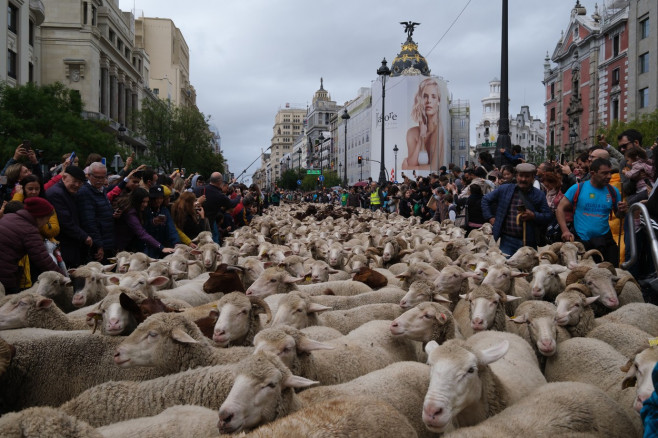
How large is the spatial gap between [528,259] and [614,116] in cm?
4888

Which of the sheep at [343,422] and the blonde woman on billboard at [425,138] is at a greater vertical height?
the blonde woman on billboard at [425,138]

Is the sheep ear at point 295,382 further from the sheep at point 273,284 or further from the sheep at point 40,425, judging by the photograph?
the sheep at point 273,284

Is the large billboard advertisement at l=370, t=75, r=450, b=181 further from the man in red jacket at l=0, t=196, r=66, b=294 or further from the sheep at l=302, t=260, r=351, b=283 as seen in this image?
the man in red jacket at l=0, t=196, r=66, b=294

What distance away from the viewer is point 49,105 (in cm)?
2748

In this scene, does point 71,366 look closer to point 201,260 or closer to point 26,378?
point 26,378

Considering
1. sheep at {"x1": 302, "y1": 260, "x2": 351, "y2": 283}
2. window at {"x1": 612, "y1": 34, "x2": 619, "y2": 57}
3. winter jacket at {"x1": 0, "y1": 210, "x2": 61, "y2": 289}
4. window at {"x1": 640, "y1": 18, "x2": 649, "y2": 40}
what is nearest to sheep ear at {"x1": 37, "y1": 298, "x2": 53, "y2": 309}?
winter jacket at {"x1": 0, "y1": 210, "x2": 61, "y2": 289}

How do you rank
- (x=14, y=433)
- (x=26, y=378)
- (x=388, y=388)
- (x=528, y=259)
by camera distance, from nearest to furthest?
(x=14, y=433) → (x=388, y=388) → (x=26, y=378) → (x=528, y=259)

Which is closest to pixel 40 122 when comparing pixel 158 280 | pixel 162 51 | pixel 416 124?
pixel 158 280

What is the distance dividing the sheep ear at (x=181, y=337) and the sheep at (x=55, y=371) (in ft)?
0.91

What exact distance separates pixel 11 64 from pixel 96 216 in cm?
→ 3285

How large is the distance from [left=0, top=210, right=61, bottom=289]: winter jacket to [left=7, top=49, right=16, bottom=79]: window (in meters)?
33.5

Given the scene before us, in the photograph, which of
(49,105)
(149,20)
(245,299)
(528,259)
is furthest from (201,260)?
(149,20)

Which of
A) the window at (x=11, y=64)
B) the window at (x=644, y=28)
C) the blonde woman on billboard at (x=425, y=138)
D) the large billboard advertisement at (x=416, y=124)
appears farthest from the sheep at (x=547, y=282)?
the blonde woman on billboard at (x=425, y=138)

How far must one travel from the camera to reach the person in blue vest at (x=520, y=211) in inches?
265
